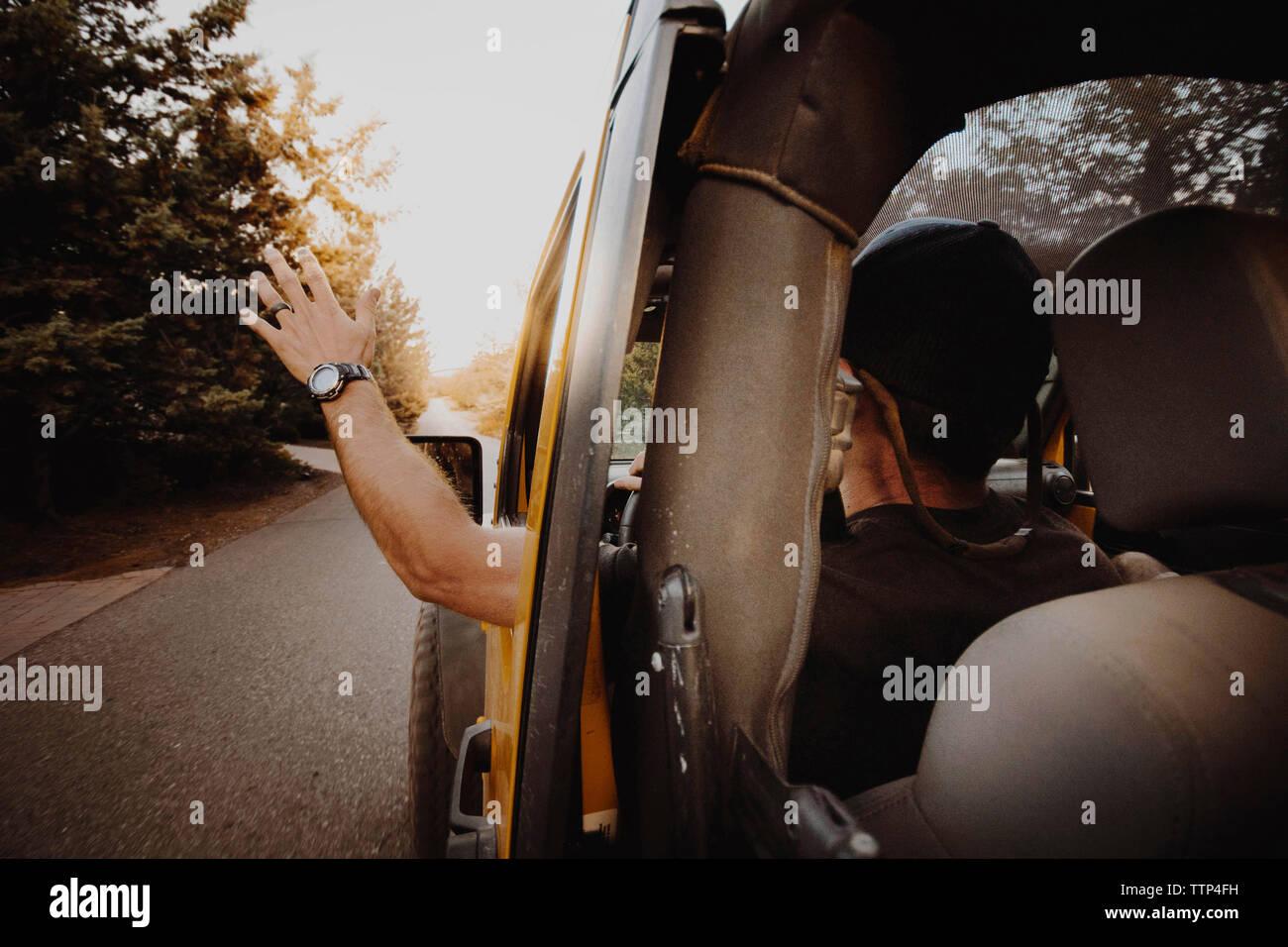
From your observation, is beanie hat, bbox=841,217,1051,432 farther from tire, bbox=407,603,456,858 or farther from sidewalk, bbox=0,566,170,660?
sidewalk, bbox=0,566,170,660

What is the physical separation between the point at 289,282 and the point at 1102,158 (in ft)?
6.73

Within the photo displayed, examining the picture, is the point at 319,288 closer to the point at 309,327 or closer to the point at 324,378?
the point at 309,327

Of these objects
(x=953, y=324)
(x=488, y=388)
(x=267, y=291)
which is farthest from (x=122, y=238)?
(x=488, y=388)

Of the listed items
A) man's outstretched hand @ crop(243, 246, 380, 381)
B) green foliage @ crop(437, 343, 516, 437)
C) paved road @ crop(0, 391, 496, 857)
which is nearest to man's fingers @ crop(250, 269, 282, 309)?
man's outstretched hand @ crop(243, 246, 380, 381)

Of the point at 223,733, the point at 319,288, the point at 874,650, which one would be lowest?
the point at 223,733

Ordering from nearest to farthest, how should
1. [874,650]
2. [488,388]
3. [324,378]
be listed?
[874,650]
[324,378]
[488,388]

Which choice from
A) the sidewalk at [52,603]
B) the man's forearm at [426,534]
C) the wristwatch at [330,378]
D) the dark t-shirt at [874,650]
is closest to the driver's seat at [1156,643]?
the dark t-shirt at [874,650]

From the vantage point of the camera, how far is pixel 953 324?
3.94 feet

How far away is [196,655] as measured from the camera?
165 inches

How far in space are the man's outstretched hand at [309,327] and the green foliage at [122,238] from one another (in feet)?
27.2

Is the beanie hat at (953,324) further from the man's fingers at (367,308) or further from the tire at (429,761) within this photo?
the tire at (429,761)

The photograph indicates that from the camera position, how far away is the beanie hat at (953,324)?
120 centimetres

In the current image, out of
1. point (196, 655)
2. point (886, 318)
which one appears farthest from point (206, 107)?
point (886, 318)
